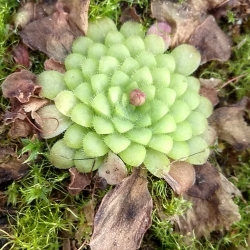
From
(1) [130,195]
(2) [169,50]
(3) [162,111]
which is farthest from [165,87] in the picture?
(1) [130,195]

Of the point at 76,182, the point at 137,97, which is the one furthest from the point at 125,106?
the point at 76,182

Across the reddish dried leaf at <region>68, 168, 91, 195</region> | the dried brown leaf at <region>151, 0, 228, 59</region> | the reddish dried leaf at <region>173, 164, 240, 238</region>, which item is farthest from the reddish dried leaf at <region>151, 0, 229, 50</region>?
the reddish dried leaf at <region>68, 168, 91, 195</region>

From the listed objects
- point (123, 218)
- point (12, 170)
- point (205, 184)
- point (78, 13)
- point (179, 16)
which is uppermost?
point (179, 16)

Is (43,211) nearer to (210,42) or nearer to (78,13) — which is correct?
(78,13)

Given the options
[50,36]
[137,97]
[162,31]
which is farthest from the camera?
[162,31]

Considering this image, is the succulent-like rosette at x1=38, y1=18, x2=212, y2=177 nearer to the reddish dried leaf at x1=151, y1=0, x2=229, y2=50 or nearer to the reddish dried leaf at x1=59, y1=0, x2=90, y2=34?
the reddish dried leaf at x1=59, y1=0, x2=90, y2=34

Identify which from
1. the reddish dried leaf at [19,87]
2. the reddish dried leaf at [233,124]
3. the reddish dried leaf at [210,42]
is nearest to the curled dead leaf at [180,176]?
the reddish dried leaf at [233,124]

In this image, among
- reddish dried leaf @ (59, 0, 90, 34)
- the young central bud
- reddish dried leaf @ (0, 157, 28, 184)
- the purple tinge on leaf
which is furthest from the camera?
the purple tinge on leaf
